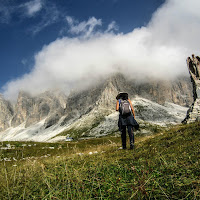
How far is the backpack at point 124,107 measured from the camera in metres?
10.9

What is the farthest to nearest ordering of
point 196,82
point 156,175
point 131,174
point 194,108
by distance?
1. point 196,82
2. point 194,108
3. point 131,174
4. point 156,175

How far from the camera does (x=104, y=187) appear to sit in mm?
3375

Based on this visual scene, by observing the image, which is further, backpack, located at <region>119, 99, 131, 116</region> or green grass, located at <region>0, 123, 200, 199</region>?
backpack, located at <region>119, 99, 131, 116</region>

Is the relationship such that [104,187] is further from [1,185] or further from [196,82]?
[196,82]

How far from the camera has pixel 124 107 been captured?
11.0 m

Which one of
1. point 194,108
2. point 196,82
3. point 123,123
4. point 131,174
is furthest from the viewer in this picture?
point 196,82

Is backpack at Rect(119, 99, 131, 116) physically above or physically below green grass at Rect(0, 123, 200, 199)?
above

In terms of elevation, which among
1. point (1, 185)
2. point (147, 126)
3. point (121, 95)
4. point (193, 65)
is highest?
point (193, 65)

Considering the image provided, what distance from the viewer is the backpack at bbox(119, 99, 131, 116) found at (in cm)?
1085

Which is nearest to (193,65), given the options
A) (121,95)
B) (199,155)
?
(121,95)

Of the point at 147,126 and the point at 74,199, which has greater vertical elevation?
the point at 74,199

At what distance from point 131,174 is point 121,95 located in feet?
26.3

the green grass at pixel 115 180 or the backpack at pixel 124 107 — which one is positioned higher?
the backpack at pixel 124 107

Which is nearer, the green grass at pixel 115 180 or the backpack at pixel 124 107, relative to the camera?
the green grass at pixel 115 180
